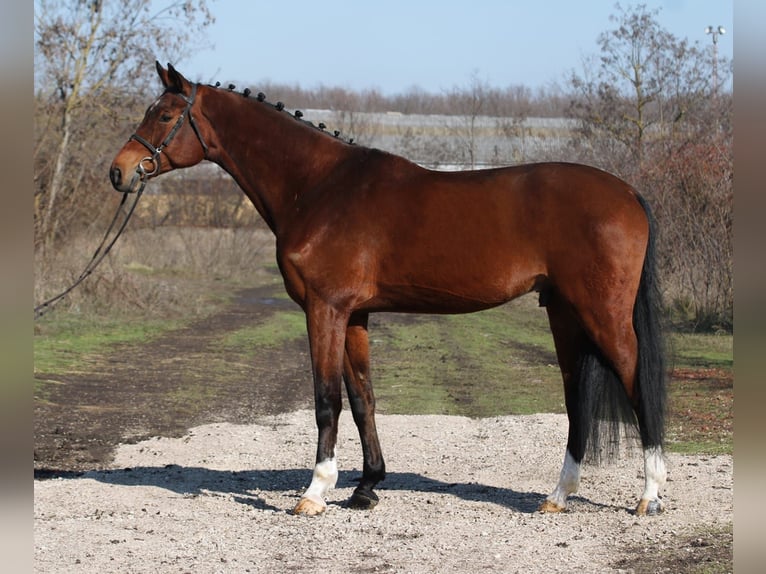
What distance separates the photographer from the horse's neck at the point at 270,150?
21.5ft

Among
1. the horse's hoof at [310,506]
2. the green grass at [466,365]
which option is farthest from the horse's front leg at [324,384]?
the green grass at [466,365]

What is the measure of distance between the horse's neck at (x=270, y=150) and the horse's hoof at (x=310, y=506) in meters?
1.77

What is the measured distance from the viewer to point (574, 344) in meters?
6.22

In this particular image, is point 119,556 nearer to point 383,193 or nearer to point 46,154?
point 383,193

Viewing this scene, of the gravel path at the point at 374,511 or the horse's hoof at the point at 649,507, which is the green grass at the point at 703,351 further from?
the horse's hoof at the point at 649,507

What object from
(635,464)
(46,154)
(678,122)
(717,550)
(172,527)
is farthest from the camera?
(678,122)

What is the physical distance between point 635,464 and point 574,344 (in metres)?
1.72

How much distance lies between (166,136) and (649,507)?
12.8ft

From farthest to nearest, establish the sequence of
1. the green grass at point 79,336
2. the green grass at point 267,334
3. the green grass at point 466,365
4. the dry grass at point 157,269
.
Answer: the dry grass at point 157,269, the green grass at point 267,334, the green grass at point 79,336, the green grass at point 466,365

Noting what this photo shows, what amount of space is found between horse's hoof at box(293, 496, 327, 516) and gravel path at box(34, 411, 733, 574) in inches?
2.8

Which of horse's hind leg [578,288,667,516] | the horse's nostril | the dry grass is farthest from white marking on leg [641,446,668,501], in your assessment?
the dry grass

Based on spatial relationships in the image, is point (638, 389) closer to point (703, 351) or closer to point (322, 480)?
point (322, 480)

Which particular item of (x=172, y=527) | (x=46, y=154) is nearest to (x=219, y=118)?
(x=172, y=527)

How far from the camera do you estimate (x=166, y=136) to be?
6.53 meters
